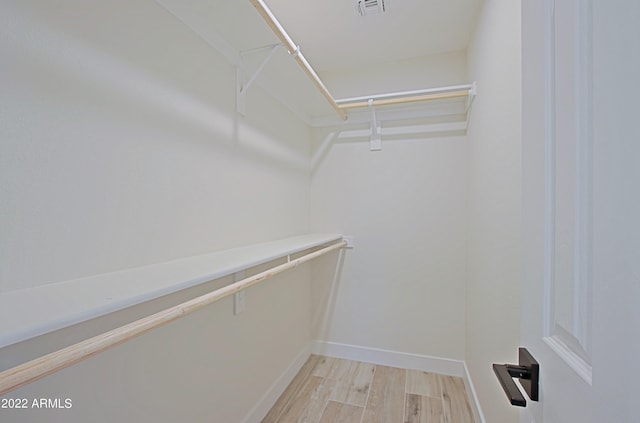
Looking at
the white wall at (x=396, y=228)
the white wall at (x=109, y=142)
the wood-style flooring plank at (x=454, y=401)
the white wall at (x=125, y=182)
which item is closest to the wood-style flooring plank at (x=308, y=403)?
the white wall at (x=125, y=182)

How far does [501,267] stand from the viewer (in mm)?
1207

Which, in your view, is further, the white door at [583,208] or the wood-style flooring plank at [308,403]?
the wood-style flooring plank at [308,403]

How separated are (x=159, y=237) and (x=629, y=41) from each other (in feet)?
3.92

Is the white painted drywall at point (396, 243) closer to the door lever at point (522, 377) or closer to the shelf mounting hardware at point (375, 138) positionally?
the shelf mounting hardware at point (375, 138)

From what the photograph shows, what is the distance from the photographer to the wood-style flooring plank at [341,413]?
5.34ft

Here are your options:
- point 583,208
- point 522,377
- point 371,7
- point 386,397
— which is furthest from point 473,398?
point 371,7

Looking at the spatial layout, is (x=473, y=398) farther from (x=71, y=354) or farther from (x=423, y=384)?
(x=71, y=354)

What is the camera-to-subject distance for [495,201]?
4.25 ft

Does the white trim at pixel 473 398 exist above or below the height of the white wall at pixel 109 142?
below

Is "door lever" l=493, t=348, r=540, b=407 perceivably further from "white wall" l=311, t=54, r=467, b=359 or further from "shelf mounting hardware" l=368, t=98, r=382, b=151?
"shelf mounting hardware" l=368, t=98, r=382, b=151

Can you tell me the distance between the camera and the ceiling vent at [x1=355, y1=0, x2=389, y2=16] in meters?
1.56

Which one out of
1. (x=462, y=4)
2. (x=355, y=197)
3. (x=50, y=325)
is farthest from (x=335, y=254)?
(x=50, y=325)

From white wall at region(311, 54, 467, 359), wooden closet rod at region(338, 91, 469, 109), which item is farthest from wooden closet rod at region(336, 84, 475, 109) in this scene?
white wall at region(311, 54, 467, 359)

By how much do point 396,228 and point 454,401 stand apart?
1179 mm
